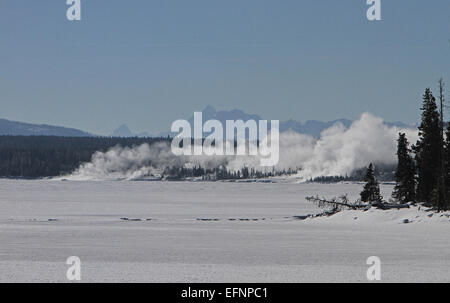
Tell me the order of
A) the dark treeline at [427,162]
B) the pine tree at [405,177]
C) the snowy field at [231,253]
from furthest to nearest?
the pine tree at [405,177] → the dark treeline at [427,162] → the snowy field at [231,253]

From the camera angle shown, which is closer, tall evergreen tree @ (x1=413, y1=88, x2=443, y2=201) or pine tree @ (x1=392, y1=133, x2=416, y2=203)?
tall evergreen tree @ (x1=413, y1=88, x2=443, y2=201)

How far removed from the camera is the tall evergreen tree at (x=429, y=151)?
196ft

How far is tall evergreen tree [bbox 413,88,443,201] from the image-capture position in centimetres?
5988

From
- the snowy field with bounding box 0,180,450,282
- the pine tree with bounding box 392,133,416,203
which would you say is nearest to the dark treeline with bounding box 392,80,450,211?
the pine tree with bounding box 392,133,416,203

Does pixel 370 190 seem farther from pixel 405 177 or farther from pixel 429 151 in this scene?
pixel 429 151

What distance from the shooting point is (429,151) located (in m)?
60.8

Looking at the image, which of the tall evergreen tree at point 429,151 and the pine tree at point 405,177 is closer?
the tall evergreen tree at point 429,151

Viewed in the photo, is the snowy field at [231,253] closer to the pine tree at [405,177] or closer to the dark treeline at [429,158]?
the dark treeline at [429,158]

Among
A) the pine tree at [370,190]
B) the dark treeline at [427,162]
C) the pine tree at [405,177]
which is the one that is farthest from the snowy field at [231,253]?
the pine tree at [370,190]

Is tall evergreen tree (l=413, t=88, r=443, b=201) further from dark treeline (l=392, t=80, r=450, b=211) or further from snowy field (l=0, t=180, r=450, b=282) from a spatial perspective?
snowy field (l=0, t=180, r=450, b=282)

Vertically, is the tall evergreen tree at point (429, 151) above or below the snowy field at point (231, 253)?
above

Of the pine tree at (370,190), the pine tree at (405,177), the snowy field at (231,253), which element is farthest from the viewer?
the pine tree at (370,190)
